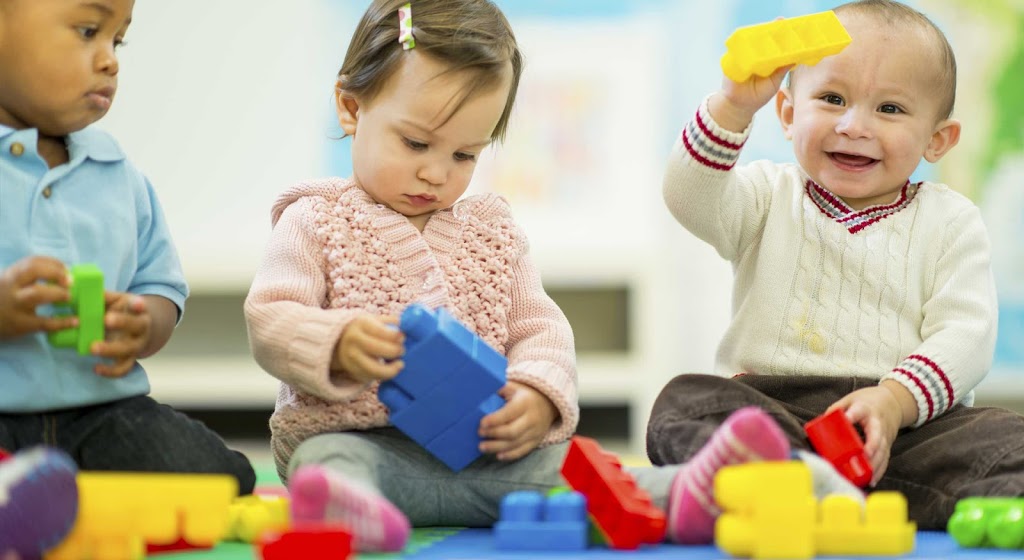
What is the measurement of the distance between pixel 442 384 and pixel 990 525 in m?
0.50

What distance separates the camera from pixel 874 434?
123 centimetres

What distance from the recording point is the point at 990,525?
104 centimetres

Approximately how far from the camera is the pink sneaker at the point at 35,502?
0.79m

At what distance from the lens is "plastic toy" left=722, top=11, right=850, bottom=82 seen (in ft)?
4.07

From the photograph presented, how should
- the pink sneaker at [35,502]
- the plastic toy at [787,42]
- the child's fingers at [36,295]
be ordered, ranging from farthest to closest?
1. the plastic toy at [787,42]
2. the child's fingers at [36,295]
3. the pink sneaker at [35,502]

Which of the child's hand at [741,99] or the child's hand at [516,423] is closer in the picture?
the child's hand at [516,423]

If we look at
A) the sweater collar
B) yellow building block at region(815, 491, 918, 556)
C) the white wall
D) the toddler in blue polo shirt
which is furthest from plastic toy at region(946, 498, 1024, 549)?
the white wall

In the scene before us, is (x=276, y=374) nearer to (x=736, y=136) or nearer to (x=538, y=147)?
(x=736, y=136)

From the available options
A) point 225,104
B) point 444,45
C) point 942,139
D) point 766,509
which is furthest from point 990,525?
point 225,104

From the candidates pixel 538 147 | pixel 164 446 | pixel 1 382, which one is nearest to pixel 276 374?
pixel 164 446

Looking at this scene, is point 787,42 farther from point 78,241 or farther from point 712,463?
point 78,241

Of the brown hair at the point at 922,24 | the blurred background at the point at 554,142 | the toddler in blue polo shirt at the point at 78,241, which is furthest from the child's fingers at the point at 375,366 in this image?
the blurred background at the point at 554,142

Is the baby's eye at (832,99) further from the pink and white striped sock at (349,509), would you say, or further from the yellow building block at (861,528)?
the pink and white striped sock at (349,509)

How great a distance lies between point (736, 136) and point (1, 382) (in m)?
0.80
